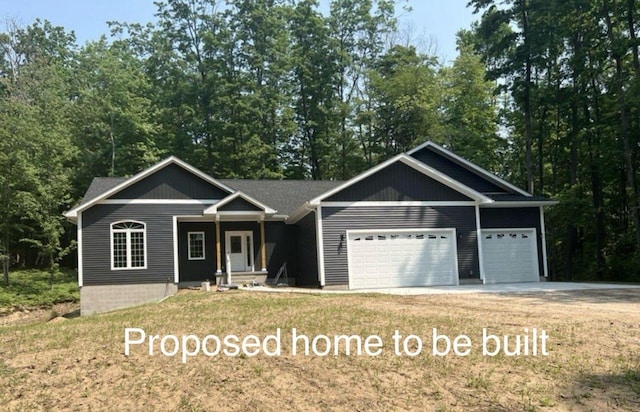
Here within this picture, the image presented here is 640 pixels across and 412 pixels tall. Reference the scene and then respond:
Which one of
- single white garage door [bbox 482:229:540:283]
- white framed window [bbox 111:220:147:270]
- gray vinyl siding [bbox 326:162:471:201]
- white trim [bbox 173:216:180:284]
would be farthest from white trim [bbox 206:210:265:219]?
single white garage door [bbox 482:229:540:283]

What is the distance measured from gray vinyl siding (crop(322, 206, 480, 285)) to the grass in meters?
15.4

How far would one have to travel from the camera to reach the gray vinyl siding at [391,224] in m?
17.4

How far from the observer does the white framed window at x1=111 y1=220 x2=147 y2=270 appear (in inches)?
747

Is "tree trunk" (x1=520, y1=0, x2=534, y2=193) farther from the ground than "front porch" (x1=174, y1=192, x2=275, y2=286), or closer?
farther from the ground

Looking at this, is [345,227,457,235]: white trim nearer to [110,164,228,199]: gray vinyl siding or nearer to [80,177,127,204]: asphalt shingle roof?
[110,164,228,199]: gray vinyl siding

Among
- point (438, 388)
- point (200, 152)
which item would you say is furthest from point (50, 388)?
point (200, 152)

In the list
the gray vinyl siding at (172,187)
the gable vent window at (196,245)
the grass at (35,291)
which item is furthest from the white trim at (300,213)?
the grass at (35,291)

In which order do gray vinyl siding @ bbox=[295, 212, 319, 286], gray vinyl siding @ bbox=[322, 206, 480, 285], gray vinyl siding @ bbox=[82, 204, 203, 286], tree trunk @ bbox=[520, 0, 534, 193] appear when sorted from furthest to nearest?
tree trunk @ bbox=[520, 0, 534, 193] → gray vinyl siding @ bbox=[82, 204, 203, 286] → gray vinyl siding @ bbox=[295, 212, 319, 286] → gray vinyl siding @ bbox=[322, 206, 480, 285]

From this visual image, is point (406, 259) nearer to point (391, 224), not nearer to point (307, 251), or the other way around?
point (391, 224)

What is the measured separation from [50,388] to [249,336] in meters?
2.88

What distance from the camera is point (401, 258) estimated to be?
58.9 ft

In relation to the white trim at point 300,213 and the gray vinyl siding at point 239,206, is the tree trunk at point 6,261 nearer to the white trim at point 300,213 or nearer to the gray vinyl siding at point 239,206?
the gray vinyl siding at point 239,206

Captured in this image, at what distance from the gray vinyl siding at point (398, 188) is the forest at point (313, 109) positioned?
26.1ft

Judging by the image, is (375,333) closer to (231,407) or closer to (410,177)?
(231,407)
